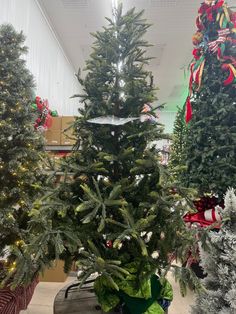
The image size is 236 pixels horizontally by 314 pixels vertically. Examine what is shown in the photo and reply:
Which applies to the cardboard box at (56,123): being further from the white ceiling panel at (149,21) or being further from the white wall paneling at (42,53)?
the white ceiling panel at (149,21)

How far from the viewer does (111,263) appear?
45.9 inches

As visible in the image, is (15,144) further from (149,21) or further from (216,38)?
(149,21)

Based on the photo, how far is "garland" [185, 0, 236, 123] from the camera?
2414mm

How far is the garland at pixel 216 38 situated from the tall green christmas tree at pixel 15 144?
65.0 inches

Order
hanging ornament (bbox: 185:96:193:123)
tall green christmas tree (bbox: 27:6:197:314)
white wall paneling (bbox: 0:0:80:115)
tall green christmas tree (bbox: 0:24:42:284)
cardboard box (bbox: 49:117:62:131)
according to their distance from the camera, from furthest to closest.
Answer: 1. cardboard box (bbox: 49:117:62:131)
2. white wall paneling (bbox: 0:0:80:115)
3. hanging ornament (bbox: 185:96:193:123)
4. tall green christmas tree (bbox: 0:24:42:284)
5. tall green christmas tree (bbox: 27:6:197:314)

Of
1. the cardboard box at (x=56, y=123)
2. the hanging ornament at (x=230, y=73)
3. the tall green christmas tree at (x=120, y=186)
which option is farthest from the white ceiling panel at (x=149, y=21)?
the tall green christmas tree at (x=120, y=186)

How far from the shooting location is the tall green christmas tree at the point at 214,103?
238 cm

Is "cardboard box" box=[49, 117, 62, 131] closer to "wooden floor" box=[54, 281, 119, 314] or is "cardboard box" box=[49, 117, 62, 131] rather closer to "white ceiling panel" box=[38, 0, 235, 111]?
"white ceiling panel" box=[38, 0, 235, 111]

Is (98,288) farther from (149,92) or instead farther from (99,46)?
(99,46)

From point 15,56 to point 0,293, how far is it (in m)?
2.06

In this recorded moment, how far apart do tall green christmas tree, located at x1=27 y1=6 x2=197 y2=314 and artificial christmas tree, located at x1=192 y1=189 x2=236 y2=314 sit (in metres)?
0.23

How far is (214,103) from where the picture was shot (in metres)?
2.46

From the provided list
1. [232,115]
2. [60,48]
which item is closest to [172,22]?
[60,48]

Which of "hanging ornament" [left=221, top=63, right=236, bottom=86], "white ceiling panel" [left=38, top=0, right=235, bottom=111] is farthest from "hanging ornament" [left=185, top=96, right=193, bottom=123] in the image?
"white ceiling panel" [left=38, top=0, right=235, bottom=111]
